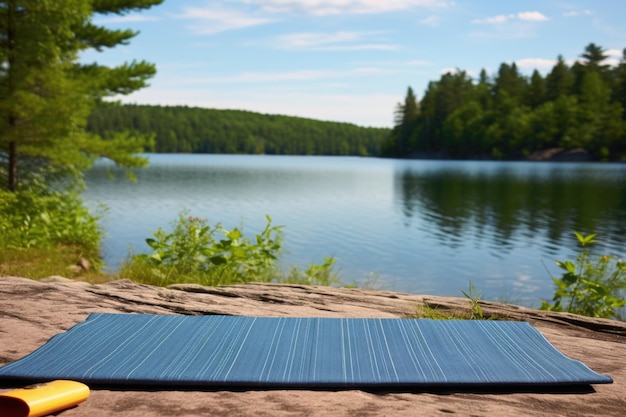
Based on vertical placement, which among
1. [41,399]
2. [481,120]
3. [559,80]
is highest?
[559,80]

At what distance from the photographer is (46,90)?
31.5 ft

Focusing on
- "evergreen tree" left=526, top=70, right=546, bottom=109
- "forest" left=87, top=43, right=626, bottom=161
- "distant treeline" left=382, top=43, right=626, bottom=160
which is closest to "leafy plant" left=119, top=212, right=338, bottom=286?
"forest" left=87, top=43, right=626, bottom=161

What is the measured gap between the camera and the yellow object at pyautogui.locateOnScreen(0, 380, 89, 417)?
1943 millimetres

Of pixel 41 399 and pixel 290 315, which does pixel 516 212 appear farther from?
pixel 41 399

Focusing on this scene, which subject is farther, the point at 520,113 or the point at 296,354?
the point at 520,113

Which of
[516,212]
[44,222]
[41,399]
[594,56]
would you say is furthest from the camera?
[594,56]

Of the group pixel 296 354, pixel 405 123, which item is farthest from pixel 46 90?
pixel 405 123

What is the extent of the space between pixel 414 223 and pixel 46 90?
12.2m

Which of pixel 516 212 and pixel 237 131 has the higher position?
pixel 237 131

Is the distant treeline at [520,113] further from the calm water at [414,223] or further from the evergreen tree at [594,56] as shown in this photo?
the calm water at [414,223]

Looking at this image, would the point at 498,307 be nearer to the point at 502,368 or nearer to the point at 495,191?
the point at 502,368

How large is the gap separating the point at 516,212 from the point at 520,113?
4868 centimetres

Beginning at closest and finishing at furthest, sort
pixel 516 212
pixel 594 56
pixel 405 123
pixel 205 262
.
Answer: pixel 205 262, pixel 516 212, pixel 594 56, pixel 405 123

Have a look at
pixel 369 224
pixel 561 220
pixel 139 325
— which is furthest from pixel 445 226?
pixel 139 325
